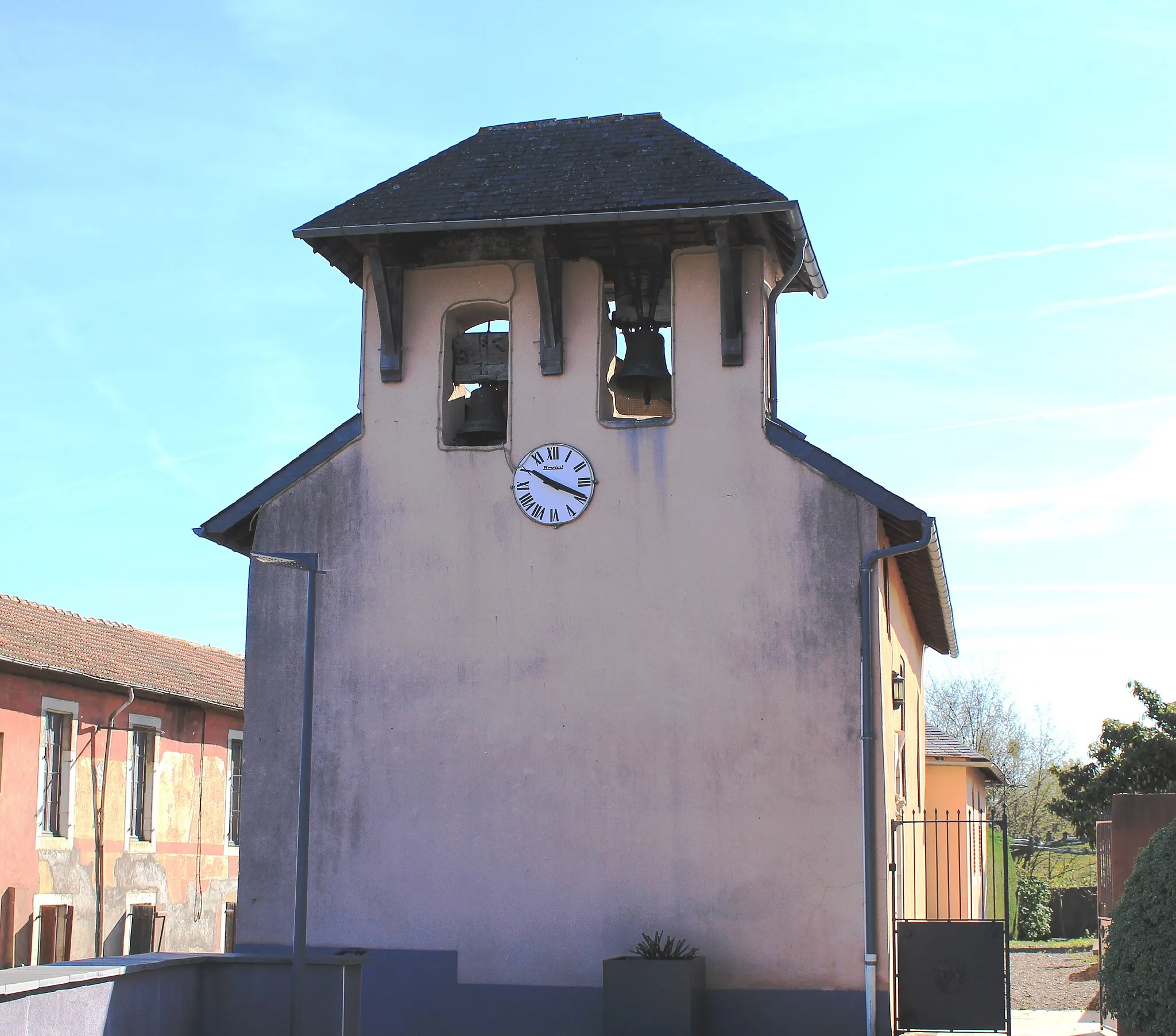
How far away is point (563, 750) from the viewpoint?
41.7 ft

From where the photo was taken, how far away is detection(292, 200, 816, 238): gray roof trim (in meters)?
12.5

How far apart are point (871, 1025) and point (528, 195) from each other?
302 inches

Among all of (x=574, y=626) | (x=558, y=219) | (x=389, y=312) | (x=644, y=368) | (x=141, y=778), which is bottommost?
(x=141, y=778)

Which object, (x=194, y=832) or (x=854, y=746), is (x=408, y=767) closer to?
(x=854, y=746)

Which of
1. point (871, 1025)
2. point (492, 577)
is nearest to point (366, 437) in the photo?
point (492, 577)

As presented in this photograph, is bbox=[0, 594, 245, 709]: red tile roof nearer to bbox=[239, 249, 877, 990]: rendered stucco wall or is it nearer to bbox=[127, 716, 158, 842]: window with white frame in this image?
bbox=[127, 716, 158, 842]: window with white frame

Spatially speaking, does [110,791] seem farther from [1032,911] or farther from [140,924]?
[1032,911]

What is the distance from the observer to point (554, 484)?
13.1 meters

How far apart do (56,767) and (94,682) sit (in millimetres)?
1494

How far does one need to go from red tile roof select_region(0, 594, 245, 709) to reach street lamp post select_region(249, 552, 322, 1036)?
877cm

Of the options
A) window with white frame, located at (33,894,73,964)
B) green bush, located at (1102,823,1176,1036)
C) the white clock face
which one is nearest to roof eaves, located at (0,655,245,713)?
window with white frame, located at (33,894,73,964)

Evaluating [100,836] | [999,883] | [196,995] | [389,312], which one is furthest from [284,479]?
[999,883]

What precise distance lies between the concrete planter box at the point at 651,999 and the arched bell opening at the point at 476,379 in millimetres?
4842

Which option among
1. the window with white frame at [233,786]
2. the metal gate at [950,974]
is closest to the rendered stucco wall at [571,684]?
the metal gate at [950,974]
